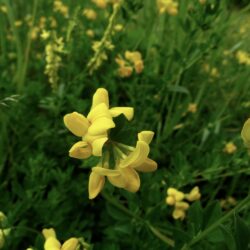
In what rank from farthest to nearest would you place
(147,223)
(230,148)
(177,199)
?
(230,148), (177,199), (147,223)

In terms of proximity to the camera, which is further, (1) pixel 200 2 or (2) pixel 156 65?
(2) pixel 156 65

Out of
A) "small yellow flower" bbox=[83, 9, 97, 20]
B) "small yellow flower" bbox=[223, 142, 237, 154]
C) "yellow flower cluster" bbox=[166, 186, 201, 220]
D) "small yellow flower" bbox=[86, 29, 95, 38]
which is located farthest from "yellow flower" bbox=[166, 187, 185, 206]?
"small yellow flower" bbox=[83, 9, 97, 20]

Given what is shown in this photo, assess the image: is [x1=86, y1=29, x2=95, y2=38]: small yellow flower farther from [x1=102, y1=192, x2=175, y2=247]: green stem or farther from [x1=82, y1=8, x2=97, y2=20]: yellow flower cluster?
[x1=102, y1=192, x2=175, y2=247]: green stem

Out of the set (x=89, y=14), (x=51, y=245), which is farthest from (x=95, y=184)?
(x=89, y=14)

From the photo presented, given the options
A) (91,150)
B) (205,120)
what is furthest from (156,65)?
(91,150)

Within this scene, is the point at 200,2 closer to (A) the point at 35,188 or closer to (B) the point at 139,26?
(A) the point at 35,188

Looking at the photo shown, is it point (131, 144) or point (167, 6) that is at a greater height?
point (167, 6)

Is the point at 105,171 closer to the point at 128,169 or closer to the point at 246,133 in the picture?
the point at 128,169
